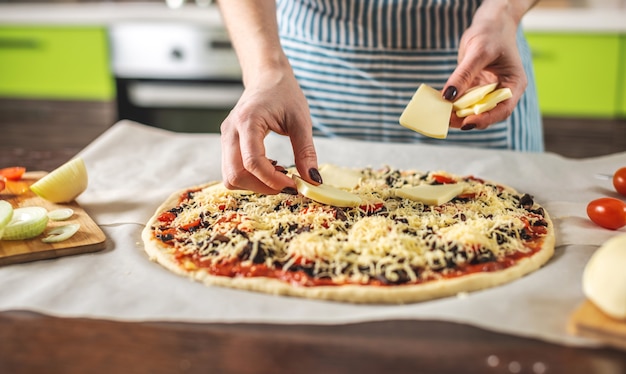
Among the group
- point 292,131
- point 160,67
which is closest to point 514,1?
point 292,131

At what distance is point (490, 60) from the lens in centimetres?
177

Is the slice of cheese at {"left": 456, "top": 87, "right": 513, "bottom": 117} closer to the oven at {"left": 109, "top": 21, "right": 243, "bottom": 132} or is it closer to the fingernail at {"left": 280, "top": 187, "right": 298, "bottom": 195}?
the fingernail at {"left": 280, "top": 187, "right": 298, "bottom": 195}

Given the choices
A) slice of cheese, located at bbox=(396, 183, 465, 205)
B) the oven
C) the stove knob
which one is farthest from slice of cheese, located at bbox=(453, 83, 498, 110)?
the stove knob

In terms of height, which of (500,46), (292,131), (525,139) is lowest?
(525,139)

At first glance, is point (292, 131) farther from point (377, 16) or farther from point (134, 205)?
point (377, 16)

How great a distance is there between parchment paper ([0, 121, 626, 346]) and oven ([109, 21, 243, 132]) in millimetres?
1594

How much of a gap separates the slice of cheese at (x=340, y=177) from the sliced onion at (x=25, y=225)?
71 centimetres

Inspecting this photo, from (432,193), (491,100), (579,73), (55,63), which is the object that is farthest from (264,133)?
(55,63)

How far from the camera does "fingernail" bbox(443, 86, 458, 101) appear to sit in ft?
5.60

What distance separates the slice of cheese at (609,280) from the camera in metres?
1.09

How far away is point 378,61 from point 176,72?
77.7 inches

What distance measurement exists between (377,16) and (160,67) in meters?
2.04

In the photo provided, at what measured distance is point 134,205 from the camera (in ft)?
6.08

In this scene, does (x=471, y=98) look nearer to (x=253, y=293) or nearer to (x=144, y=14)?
(x=253, y=293)
